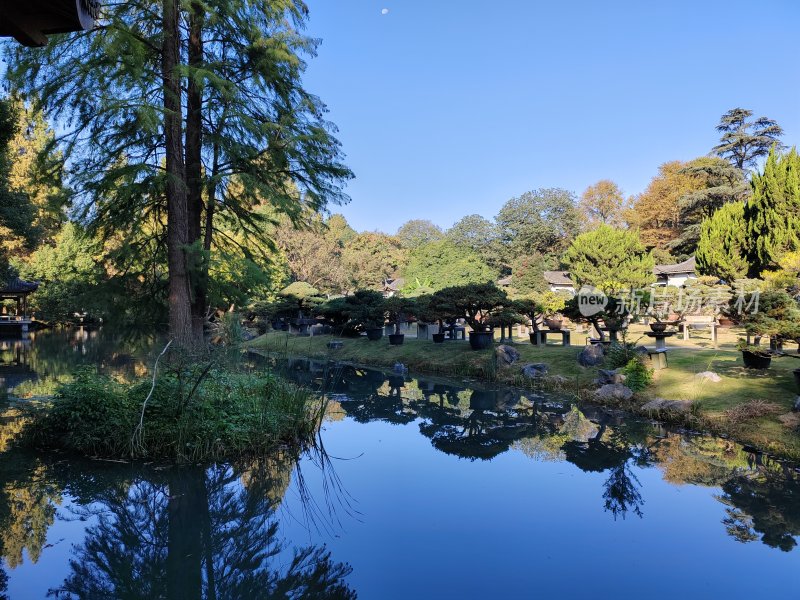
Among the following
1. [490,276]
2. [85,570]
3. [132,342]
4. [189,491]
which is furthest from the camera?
[490,276]

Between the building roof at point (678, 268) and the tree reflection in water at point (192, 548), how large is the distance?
22175mm

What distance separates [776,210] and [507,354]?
34.9ft

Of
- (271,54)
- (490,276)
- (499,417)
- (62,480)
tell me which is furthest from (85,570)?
(490,276)

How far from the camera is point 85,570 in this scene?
112 inches

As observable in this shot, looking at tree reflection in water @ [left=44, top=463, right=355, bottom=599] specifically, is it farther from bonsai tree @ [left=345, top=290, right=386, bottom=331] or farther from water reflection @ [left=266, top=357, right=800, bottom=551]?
bonsai tree @ [left=345, top=290, right=386, bottom=331]

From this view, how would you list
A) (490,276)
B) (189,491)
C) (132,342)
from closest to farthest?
(189,491) → (132,342) → (490,276)

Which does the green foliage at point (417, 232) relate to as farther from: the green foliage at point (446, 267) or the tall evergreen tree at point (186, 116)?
the tall evergreen tree at point (186, 116)

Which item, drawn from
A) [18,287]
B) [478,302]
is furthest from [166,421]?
[18,287]

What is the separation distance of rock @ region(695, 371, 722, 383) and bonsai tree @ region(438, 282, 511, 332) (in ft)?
15.1

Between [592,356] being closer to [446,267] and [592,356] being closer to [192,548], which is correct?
[192,548]

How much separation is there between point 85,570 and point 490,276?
23710mm

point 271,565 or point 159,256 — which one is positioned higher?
point 159,256

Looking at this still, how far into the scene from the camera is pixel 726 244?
1650cm

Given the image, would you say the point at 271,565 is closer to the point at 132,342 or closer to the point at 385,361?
the point at 132,342
